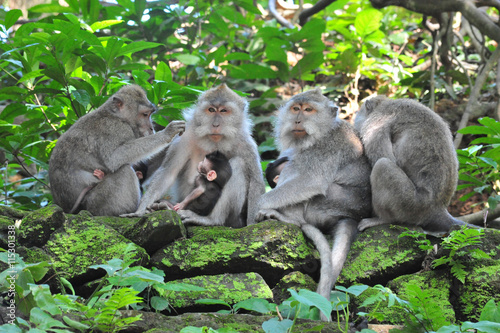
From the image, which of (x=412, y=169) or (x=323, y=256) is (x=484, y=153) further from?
(x=323, y=256)

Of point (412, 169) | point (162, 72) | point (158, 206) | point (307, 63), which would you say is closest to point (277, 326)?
point (158, 206)

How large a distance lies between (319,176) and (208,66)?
172 inches

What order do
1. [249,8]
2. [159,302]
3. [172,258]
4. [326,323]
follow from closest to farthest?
1. [326,323]
2. [159,302]
3. [172,258]
4. [249,8]

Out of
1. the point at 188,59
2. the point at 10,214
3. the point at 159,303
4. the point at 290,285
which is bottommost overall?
the point at 290,285

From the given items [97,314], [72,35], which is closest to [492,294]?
[97,314]

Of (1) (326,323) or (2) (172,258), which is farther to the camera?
(2) (172,258)

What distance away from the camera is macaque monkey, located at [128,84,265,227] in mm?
5328

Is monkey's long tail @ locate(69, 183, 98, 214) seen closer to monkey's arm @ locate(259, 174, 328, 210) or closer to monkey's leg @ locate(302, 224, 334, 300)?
monkey's arm @ locate(259, 174, 328, 210)

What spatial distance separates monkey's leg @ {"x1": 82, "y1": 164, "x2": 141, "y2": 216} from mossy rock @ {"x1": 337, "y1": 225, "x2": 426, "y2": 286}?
7.49 feet

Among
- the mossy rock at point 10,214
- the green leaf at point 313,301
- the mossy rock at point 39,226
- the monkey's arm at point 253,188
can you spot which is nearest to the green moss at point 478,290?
the green leaf at point 313,301

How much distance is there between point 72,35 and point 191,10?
12.2 feet

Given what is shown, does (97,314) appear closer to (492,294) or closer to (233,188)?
(233,188)

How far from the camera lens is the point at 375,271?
15.2 ft

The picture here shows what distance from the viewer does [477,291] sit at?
4199 millimetres
